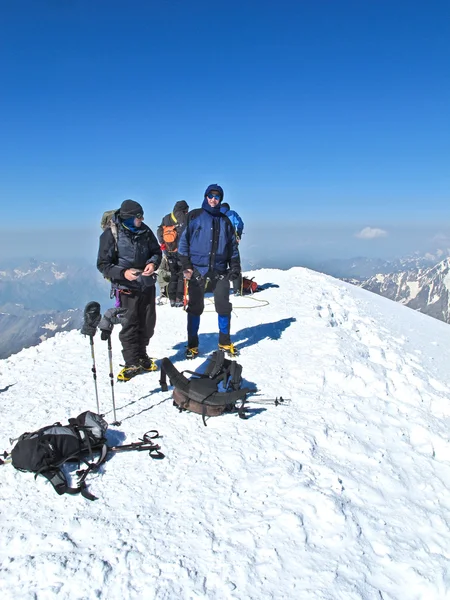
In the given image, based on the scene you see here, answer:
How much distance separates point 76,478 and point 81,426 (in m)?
0.61

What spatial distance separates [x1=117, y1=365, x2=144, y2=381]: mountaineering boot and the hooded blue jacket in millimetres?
2141

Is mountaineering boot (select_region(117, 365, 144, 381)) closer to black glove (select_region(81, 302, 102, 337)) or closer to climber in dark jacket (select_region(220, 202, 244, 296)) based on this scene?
black glove (select_region(81, 302, 102, 337))

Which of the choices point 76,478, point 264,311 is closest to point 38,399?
point 76,478

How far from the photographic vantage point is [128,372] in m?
7.07

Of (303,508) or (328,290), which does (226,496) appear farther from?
(328,290)

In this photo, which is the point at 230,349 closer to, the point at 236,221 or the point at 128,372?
the point at 128,372

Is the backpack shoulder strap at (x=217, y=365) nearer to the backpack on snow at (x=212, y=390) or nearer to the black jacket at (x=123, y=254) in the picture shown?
the backpack on snow at (x=212, y=390)

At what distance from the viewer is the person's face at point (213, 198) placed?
7729 millimetres

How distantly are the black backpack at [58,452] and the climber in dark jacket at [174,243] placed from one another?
9.13 meters

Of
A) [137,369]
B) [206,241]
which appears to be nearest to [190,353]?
[137,369]

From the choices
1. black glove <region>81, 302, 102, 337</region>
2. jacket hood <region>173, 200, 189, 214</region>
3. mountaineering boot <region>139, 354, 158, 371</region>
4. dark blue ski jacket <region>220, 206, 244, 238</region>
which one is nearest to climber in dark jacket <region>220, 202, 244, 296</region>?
dark blue ski jacket <region>220, 206, 244, 238</region>

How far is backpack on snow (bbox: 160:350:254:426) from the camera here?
5.66m

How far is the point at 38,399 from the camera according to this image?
21.0ft

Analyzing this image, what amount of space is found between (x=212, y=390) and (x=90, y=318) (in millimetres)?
1984
